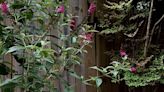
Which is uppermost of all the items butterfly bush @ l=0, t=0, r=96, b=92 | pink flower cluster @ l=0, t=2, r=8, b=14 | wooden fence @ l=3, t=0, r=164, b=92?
pink flower cluster @ l=0, t=2, r=8, b=14

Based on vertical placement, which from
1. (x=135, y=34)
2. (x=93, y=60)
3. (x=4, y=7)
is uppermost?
(x=4, y=7)

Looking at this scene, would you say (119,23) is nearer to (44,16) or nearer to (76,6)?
(76,6)

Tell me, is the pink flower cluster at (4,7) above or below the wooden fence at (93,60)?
above

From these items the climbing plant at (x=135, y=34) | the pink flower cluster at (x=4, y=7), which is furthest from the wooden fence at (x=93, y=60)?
the pink flower cluster at (x=4, y=7)

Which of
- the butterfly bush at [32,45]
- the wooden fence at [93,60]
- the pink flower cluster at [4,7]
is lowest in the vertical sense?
the wooden fence at [93,60]

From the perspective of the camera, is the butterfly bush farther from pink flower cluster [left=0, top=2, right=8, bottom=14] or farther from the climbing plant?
the climbing plant

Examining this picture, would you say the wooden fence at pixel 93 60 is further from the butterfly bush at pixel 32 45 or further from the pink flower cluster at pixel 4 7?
the pink flower cluster at pixel 4 7

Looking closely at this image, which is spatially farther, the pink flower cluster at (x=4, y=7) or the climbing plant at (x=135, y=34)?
the climbing plant at (x=135, y=34)

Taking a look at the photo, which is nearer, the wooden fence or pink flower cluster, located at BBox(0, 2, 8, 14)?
pink flower cluster, located at BBox(0, 2, 8, 14)

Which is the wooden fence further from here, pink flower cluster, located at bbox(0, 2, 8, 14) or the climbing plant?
pink flower cluster, located at bbox(0, 2, 8, 14)

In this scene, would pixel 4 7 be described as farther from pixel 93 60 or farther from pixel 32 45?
pixel 93 60

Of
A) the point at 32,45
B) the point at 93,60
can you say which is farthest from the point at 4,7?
the point at 93,60

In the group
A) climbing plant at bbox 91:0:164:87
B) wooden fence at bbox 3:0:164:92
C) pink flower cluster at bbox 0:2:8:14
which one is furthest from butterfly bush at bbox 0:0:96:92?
climbing plant at bbox 91:0:164:87

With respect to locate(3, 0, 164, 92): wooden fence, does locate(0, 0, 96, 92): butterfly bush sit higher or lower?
higher
